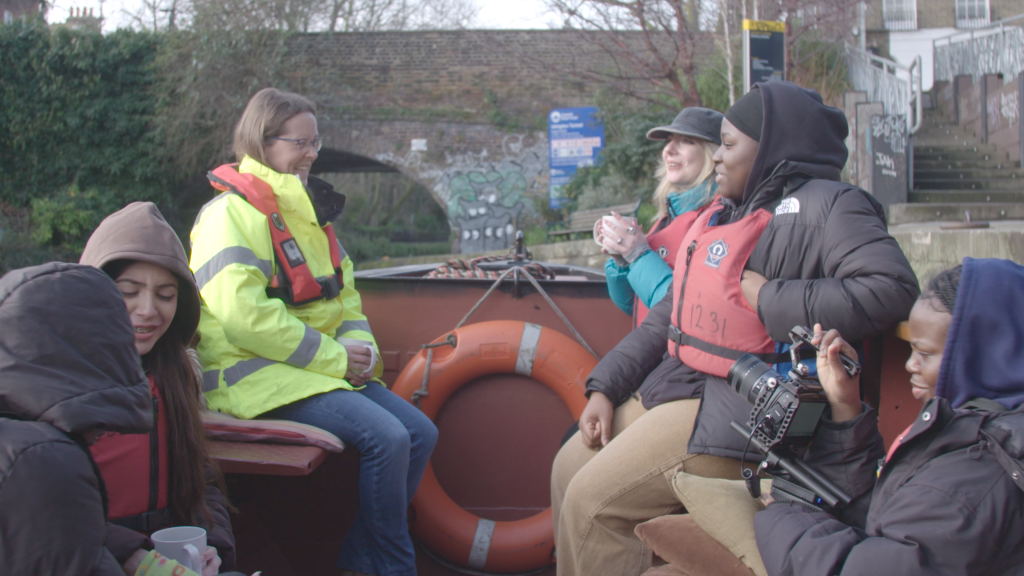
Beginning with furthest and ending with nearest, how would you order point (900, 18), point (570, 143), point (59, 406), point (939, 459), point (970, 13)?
point (970, 13)
point (900, 18)
point (570, 143)
point (939, 459)
point (59, 406)

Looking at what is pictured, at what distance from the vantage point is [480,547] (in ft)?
10.3

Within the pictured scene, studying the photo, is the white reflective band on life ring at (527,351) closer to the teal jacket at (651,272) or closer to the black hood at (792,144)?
the teal jacket at (651,272)

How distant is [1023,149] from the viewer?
11094 millimetres

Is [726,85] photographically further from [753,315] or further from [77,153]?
[77,153]

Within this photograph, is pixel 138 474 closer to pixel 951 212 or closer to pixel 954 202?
pixel 951 212

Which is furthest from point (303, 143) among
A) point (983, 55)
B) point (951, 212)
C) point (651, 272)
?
point (983, 55)

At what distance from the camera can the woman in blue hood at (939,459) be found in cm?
129

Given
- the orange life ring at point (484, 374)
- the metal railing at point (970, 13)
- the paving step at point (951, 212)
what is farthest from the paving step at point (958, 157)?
the metal railing at point (970, 13)

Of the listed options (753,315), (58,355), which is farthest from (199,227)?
(753,315)

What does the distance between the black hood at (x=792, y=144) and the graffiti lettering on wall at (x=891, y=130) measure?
9256 millimetres

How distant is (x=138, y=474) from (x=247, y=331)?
28.2 inches

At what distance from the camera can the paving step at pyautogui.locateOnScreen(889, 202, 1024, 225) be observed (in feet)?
28.1

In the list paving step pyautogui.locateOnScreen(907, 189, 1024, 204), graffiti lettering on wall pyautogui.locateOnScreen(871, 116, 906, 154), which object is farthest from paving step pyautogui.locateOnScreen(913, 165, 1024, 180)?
graffiti lettering on wall pyautogui.locateOnScreen(871, 116, 906, 154)

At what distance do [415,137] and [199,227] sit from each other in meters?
14.3
